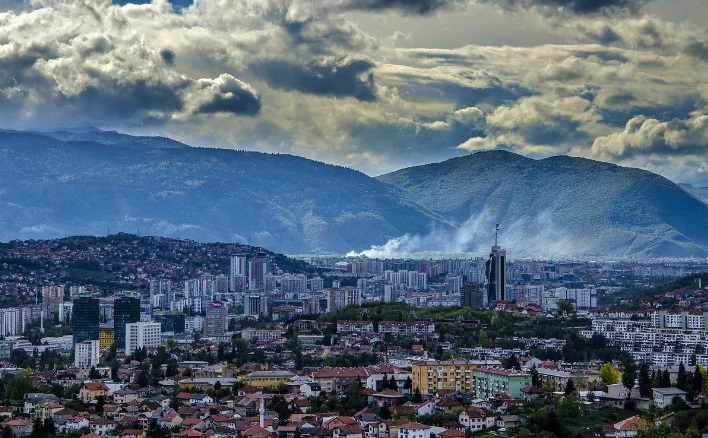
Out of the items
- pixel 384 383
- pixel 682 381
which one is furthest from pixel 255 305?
pixel 682 381

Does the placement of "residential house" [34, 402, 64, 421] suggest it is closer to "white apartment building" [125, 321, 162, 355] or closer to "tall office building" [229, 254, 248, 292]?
"white apartment building" [125, 321, 162, 355]

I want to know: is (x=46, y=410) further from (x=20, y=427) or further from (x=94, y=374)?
(x=94, y=374)

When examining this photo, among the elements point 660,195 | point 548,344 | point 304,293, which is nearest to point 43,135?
point 660,195

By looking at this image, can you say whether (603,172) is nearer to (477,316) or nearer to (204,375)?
(477,316)

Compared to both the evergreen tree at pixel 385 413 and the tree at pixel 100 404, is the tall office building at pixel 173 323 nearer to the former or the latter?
the tree at pixel 100 404

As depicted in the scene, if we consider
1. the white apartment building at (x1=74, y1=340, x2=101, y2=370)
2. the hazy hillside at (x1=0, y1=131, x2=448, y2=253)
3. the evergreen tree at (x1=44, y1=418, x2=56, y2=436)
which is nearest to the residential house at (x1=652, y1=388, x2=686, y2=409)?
the evergreen tree at (x1=44, y1=418, x2=56, y2=436)

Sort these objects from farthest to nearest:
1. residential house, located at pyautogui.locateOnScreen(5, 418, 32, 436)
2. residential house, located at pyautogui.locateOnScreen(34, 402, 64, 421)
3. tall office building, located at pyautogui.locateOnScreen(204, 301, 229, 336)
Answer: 1. tall office building, located at pyautogui.locateOnScreen(204, 301, 229, 336)
2. residential house, located at pyautogui.locateOnScreen(34, 402, 64, 421)
3. residential house, located at pyautogui.locateOnScreen(5, 418, 32, 436)
